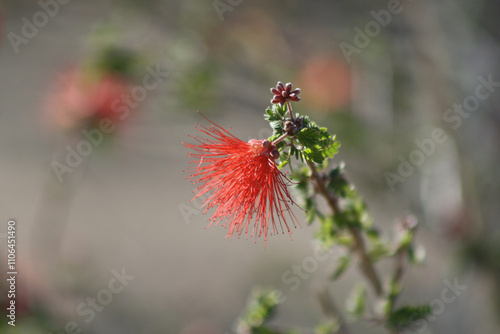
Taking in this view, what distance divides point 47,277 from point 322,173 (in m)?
1.58

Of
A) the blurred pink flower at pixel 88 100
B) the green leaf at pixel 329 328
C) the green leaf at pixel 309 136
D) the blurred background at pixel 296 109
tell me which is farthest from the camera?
the blurred pink flower at pixel 88 100

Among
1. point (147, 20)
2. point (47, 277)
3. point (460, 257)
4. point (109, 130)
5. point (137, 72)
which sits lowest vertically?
point (47, 277)

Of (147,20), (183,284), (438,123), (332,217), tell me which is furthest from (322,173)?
(183,284)

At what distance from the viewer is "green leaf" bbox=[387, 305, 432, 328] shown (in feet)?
2.58

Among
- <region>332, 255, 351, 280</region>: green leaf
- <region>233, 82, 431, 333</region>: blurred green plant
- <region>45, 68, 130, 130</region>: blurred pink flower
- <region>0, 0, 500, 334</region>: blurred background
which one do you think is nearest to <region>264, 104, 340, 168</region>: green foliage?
<region>233, 82, 431, 333</region>: blurred green plant

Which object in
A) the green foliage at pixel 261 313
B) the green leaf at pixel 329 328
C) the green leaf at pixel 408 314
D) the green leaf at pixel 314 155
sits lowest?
the green foliage at pixel 261 313

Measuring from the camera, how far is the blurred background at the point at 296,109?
5.76ft

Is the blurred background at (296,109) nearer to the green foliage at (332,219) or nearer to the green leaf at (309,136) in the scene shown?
the green foliage at (332,219)

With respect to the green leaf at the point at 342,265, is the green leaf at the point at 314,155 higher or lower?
higher

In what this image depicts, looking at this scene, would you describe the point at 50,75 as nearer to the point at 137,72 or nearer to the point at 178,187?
the point at 137,72

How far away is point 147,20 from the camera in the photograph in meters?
2.31

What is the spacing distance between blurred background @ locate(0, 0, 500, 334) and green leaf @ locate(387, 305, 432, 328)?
0.96 ft

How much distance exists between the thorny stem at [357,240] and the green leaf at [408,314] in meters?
0.06

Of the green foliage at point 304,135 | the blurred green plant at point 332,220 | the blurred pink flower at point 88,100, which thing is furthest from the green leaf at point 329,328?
the blurred pink flower at point 88,100
